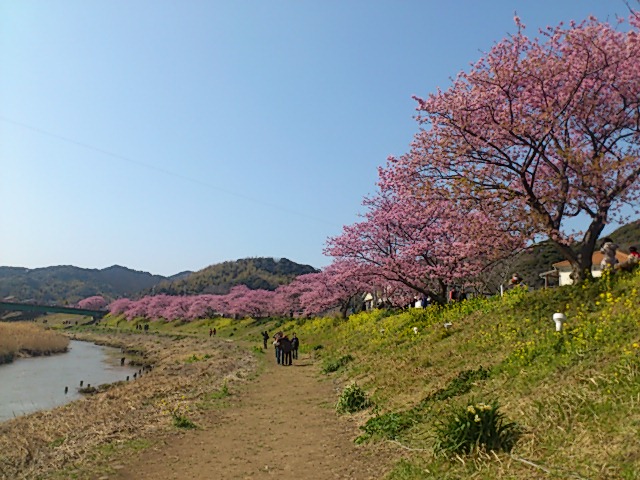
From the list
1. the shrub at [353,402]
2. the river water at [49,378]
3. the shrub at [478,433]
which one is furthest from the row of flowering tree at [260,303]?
the shrub at [478,433]

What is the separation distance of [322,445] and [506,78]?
10.8 metres

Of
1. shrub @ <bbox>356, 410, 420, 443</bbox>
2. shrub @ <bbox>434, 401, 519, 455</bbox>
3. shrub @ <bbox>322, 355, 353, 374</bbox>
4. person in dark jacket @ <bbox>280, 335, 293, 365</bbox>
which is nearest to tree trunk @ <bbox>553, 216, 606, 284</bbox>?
shrub @ <bbox>356, 410, 420, 443</bbox>

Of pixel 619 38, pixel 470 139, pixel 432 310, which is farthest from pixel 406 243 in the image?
pixel 619 38

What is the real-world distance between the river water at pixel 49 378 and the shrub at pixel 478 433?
19.1 m

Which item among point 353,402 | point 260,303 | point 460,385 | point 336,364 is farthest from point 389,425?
point 260,303

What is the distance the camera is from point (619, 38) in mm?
14469

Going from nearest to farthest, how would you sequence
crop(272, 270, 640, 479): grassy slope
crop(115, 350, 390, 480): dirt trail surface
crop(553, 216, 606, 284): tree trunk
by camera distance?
crop(272, 270, 640, 479): grassy slope → crop(115, 350, 390, 480): dirt trail surface → crop(553, 216, 606, 284): tree trunk

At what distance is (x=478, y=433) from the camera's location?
22.0ft

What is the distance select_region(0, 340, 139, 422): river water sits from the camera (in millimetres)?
25047

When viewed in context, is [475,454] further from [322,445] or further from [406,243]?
[406,243]

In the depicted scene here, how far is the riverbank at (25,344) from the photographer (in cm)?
4588

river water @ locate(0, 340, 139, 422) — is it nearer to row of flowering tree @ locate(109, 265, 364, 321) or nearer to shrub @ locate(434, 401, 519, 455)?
shrub @ locate(434, 401, 519, 455)

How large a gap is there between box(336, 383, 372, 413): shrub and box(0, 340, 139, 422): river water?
14.6 metres

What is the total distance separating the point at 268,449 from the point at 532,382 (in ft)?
15.7
